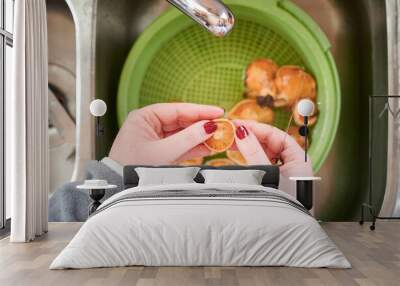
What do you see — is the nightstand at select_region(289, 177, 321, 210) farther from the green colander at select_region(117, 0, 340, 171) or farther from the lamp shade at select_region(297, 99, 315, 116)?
the lamp shade at select_region(297, 99, 315, 116)

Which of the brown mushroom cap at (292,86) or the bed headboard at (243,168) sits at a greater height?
the brown mushroom cap at (292,86)

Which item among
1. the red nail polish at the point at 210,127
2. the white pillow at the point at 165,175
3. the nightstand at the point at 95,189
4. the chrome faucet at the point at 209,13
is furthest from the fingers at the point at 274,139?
the nightstand at the point at 95,189

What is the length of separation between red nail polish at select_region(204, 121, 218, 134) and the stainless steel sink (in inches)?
43.3

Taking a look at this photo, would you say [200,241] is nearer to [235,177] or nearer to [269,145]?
[235,177]

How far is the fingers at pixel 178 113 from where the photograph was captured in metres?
7.29

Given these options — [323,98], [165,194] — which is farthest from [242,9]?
[165,194]

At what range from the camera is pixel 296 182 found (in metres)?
7.12

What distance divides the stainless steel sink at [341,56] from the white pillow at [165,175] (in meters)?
0.80

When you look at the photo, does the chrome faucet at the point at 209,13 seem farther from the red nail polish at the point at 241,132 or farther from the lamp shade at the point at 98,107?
the lamp shade at the point at 98,107

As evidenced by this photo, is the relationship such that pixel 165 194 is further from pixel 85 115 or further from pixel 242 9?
pixel 242 9

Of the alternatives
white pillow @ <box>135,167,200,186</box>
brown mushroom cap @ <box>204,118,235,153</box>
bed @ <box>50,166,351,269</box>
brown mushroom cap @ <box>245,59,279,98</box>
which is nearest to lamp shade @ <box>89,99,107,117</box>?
white pillow @ <box>135,167,200,186</box>

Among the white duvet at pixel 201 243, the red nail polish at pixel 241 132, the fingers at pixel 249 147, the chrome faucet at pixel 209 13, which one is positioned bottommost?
the white duvet at pixel 201 243

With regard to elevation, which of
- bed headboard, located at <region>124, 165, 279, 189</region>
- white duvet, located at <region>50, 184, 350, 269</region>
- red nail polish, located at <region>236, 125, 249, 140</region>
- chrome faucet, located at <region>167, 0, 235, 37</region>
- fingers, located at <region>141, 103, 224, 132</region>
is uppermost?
chrome faucet, located at <region>167, 0, 235, 37</region>

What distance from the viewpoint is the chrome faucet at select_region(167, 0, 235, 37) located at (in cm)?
458
